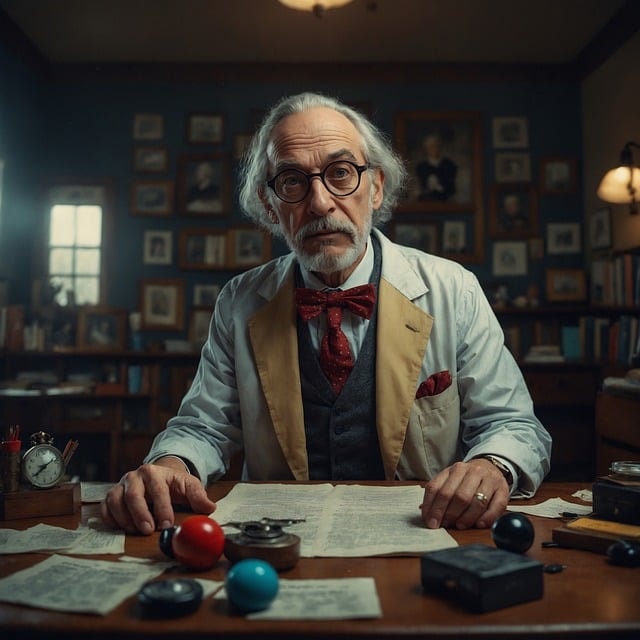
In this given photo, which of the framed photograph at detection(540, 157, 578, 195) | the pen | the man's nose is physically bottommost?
the pen

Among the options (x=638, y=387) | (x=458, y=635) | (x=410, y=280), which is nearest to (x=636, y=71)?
(x=638, y=387)

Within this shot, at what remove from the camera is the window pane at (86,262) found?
5.90 m

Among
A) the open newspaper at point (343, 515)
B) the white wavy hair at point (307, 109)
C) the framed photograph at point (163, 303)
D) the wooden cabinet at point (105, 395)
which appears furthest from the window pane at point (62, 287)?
the open newspaper at point (343, 515)

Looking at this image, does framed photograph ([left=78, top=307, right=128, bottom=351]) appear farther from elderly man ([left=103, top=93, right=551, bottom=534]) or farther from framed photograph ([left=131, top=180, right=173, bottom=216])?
elderly man ([left=103, top=93, right=551, bottom=534])

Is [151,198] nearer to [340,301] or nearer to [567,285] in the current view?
[567,285]

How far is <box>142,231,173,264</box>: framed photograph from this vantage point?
592 cm

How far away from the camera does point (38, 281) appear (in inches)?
224


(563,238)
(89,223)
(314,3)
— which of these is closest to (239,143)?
(89,223)

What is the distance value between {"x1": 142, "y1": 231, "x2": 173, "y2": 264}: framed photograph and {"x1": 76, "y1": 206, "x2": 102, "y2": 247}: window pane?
0.43 metres

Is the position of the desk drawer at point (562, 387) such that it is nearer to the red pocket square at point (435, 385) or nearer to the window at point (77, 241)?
the red pocket square at point (435, 385)

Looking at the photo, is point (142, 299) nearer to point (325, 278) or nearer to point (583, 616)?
point (325, 278)

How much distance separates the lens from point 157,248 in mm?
5926

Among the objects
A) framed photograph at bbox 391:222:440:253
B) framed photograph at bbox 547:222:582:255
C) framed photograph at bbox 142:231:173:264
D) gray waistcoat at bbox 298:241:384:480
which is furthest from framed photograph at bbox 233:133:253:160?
gray waistcoat at bbox 298:241:384:480

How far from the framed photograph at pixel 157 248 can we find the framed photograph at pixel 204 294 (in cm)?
35
